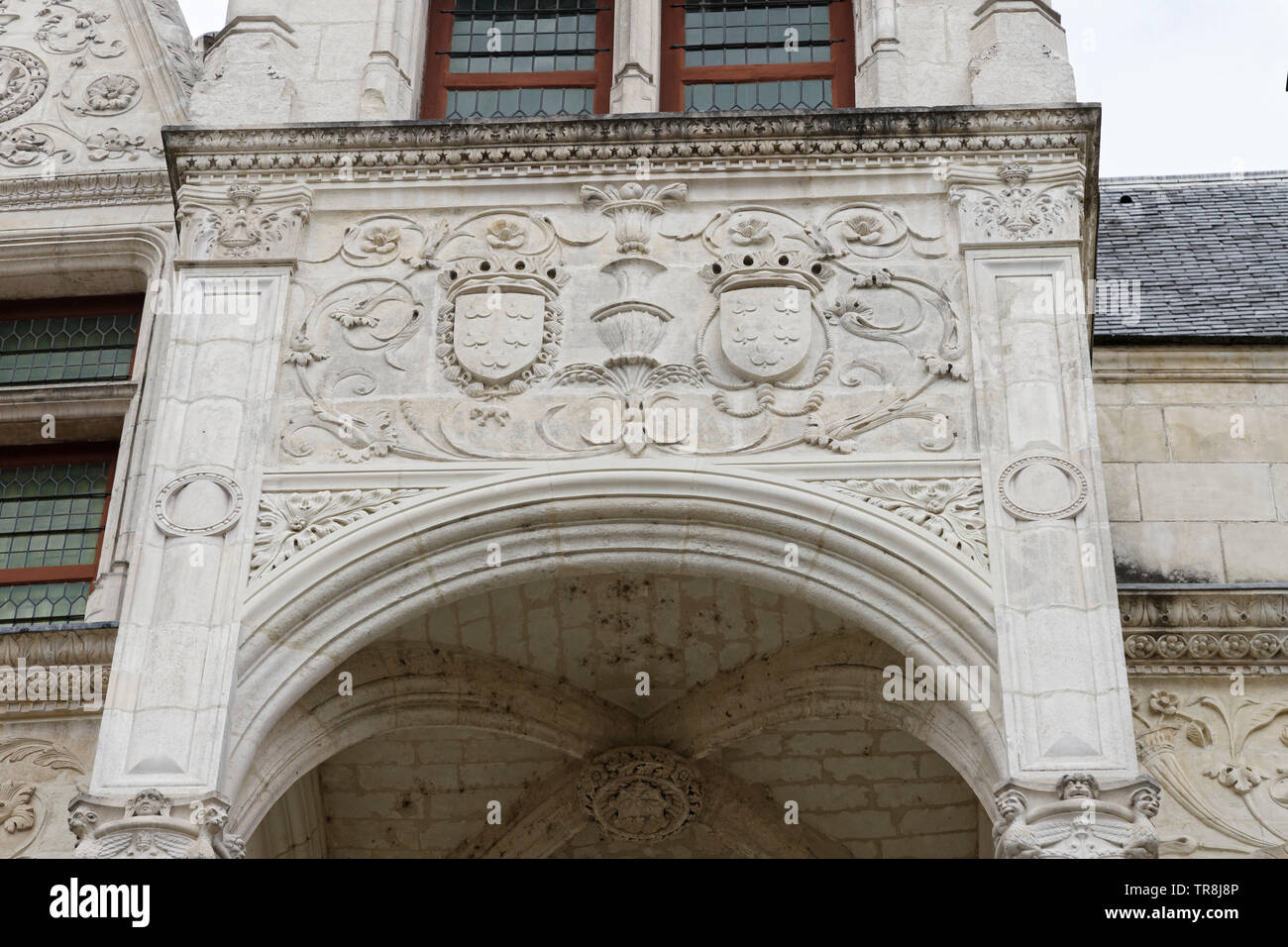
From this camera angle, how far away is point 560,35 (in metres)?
14.8

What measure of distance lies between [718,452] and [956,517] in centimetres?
131

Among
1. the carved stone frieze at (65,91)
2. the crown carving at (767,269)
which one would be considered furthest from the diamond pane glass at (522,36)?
the crown carving at (767,269)

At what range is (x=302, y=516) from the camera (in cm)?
1188

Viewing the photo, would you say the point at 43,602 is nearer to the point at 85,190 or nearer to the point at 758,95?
the point at 85,190

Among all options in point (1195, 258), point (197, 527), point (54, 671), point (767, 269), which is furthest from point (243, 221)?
point (1195, 258)

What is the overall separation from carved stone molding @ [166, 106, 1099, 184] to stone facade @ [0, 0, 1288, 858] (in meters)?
0.02

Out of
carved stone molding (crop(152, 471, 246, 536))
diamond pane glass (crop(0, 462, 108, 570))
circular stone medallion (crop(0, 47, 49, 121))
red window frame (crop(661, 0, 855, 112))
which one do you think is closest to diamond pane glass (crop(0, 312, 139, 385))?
diamond pane glass (crop(0, 462, 108, 570))

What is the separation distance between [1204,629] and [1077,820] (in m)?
2.60

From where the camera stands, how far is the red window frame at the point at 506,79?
1448 centimetres

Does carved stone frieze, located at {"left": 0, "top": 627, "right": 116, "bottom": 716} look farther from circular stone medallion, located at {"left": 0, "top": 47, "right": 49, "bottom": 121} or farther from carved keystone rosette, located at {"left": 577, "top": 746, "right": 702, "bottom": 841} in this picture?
circular stone medallion, located at {"left": 0, "top": 47, "right": 49, "bottom": 121}

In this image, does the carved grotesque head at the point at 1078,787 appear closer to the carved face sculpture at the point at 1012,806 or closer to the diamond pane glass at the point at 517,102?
the carved face sculpture at the point at 1012,806

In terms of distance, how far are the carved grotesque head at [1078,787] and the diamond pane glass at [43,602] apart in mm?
6035

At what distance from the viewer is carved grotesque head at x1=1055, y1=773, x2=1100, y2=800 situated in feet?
34.3
